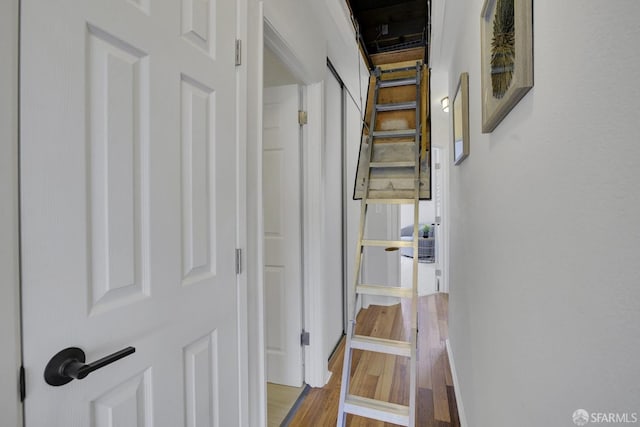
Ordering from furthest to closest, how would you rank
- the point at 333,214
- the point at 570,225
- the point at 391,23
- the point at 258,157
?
the point at 391,23, the point at 333,214, the point at 258,157, the point at 570,225

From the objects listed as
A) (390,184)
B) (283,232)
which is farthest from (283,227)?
(390,184)

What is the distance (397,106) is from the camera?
8.21 feet

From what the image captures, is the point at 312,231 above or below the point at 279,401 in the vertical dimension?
above

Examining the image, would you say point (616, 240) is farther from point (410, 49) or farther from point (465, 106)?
point (410, 49)

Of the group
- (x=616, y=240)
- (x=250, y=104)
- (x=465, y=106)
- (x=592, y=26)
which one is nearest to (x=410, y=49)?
(x=465, y=106)

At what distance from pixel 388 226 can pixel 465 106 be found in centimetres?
269

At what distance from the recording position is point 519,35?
2.44 feet

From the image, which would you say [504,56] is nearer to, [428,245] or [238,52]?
[238,52]

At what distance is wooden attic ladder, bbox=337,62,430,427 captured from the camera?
5.16 feet

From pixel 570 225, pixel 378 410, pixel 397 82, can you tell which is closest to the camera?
pixel 570 225

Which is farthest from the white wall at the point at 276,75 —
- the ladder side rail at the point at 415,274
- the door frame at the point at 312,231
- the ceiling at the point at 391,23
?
the ladder side rail at the point at 415,274

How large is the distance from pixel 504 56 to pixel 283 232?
1.72m
